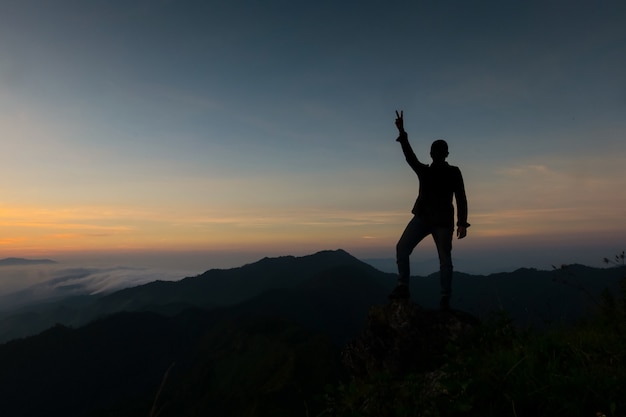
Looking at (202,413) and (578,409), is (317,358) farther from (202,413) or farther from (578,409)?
(578,409)

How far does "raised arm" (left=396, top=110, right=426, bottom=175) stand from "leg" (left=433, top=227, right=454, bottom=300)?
1256mm

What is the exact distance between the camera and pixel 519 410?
320cm

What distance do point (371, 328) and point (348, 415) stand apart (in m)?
4.43

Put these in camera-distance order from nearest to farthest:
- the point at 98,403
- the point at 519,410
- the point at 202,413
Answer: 1. the point at 519,410
2. the point at 202,413
3. the point at 98,403

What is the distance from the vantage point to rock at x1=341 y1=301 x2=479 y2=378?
680cm

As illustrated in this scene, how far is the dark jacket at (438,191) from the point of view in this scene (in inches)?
297

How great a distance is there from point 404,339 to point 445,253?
5.78ft

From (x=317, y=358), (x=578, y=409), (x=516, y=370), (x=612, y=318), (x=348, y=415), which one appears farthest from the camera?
(x=317, y=358)

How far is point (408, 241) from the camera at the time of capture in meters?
7.87

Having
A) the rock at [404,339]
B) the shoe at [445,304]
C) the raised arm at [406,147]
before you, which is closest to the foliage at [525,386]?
the rock at [404,339]


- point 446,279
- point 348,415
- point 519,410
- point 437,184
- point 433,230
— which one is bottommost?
point 348,415

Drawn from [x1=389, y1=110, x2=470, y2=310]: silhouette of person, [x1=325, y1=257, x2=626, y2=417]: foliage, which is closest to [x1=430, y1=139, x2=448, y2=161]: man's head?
[x1=389, y1=110, x2=470, y2=310]: silhouette of person

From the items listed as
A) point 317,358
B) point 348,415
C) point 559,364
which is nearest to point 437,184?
point 559,364

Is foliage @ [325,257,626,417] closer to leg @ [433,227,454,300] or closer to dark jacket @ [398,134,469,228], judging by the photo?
leg @ [433,227,454,300]
